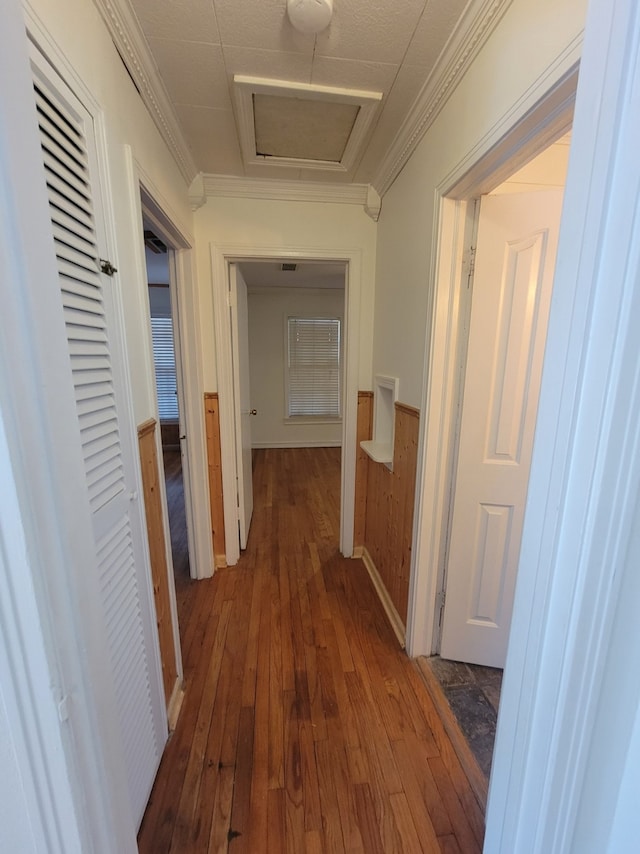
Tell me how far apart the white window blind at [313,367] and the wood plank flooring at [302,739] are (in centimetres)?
329

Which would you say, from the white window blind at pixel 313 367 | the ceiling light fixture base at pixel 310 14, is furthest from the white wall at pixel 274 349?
the ceiling light fixture base at pixel 310 14

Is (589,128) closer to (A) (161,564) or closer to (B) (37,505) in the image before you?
(B) (37,505)

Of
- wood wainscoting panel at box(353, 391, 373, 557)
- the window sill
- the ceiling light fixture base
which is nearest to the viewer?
the ceiling light fixture base

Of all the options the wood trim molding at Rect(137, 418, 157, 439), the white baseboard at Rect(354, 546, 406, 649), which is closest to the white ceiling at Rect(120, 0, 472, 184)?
the wood trim molding at Rect(137, 418, 157, 439)

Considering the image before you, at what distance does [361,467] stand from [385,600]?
2.73 feet

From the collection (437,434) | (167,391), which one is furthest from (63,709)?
(167,391)

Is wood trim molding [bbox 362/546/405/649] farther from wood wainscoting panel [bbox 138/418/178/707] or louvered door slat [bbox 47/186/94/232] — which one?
louvered door slat [bbox 47/186/94/232]

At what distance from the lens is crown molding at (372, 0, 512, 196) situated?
101 centimetres

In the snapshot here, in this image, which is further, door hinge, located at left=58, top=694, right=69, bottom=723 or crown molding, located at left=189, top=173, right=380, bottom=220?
crown molding, located at left=189, top=173, right=380, bottom=220

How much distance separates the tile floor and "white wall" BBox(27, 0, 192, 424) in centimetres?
170

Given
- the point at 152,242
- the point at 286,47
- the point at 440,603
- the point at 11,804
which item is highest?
the point at 286,47

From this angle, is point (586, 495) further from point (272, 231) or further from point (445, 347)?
point (272, 231)

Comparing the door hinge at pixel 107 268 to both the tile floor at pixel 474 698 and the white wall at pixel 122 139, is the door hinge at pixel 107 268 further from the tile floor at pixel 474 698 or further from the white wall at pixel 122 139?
the tile floor at pixel 474 698

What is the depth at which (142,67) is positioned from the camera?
3.99 feet
